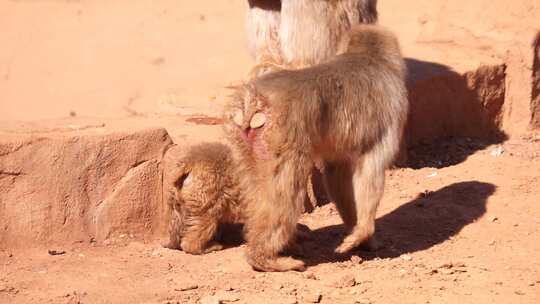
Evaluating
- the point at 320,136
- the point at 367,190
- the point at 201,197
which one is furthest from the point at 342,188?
the point at 201,197

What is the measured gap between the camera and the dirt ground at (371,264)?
5.46 metres

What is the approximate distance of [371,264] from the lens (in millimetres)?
5941

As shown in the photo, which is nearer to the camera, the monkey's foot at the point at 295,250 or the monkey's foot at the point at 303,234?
the monkey's foot at the point at 295,250

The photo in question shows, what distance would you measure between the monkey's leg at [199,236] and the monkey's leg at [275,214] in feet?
1.75

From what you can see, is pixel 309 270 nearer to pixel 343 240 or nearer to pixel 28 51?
pixel 343 240

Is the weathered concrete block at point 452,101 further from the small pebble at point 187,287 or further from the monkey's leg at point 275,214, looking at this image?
the small pebble at point 187,287

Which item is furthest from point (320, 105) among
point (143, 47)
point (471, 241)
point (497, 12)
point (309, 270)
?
point (143, 47)

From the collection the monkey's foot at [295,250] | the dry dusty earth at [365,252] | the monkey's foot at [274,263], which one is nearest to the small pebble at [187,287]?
the dry dusty earth at [365,252]

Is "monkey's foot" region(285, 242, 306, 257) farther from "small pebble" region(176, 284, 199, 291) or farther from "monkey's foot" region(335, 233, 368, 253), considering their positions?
"small pebble" region(176, 284, 199, 291)

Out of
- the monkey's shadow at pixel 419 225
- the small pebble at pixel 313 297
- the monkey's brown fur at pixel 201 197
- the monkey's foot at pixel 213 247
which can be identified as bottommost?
the monkey's shadow at pixel 419 225

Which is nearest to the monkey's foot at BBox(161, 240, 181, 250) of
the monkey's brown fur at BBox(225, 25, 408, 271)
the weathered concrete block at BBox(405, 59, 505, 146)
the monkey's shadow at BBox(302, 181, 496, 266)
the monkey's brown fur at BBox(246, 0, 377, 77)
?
the monkey's brown fur at BBox(225, 25, 408, 271)

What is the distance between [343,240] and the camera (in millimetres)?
6266

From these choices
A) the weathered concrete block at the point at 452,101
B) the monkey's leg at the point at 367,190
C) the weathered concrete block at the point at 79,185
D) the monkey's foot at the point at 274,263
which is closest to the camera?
the monkey's foot at the point at 274,263

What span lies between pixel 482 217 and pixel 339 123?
1637mm
